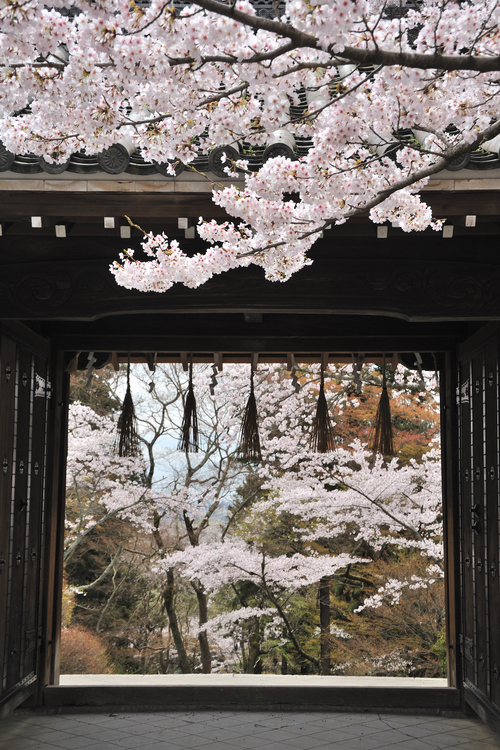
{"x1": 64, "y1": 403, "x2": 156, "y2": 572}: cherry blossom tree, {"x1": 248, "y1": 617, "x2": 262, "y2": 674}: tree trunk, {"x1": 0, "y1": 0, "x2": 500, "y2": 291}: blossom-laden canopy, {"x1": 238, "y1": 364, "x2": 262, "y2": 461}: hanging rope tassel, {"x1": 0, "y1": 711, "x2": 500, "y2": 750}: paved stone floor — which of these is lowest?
{"x1": 248, "y1": 617, "x2": 262, "y2": 674}: tree trunk

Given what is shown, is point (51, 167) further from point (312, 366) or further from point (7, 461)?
point (312, 366)

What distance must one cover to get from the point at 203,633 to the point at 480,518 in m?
5.60

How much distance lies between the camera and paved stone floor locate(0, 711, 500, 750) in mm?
3264

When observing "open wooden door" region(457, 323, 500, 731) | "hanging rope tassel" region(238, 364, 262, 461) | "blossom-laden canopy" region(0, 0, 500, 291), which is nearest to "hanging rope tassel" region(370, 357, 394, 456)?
"open wooden door" region(457, 323, 500, 731)

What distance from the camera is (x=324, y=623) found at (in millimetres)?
7840

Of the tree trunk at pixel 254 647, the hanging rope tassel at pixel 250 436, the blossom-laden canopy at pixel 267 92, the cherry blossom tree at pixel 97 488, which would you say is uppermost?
the blossom-laden canopy at pixel 267 92

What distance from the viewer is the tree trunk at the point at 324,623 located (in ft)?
25.3

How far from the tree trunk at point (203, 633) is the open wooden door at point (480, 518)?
5000 millimetres

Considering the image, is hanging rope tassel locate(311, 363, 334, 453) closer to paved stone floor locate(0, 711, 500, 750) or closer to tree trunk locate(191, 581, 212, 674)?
paved stone floor locate(0, 711, 500, 750)

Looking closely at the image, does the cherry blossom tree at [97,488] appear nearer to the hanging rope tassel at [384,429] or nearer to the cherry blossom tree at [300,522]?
the cherry blossom tree at [300,522]

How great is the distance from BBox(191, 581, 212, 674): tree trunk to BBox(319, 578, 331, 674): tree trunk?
1.37 metres

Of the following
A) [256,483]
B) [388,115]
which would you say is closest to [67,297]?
[388,115]

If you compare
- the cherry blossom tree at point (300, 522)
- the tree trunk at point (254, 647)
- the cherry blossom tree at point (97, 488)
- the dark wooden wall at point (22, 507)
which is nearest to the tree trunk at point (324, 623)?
the cherry blossom tree at point (300, 522)

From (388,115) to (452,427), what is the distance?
104 inches
